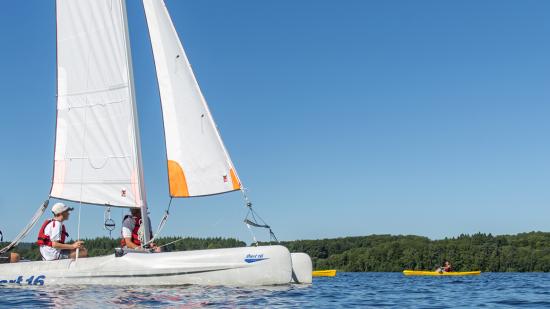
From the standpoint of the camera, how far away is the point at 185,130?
17609 millimetres

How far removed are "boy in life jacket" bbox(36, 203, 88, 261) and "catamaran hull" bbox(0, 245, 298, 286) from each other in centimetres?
85

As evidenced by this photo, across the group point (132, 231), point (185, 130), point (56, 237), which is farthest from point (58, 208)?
point (185, 130)

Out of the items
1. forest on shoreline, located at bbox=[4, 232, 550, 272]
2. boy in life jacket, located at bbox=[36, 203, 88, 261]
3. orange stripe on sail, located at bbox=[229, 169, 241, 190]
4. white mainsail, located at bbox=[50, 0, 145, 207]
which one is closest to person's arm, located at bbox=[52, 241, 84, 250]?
boy in life jacket, located at bbox=[36, 203, 88, 261]

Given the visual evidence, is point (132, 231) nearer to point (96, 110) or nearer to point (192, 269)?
point (192, 269)

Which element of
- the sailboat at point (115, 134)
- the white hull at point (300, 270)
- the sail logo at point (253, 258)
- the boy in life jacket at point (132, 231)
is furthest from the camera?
the boy in life jacket at point (132, 231)

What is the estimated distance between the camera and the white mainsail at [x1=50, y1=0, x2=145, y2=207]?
1833cm

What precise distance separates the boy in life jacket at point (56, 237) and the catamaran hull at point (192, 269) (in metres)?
0.85

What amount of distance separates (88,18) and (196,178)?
6045 mm

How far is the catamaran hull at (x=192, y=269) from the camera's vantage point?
15172mm

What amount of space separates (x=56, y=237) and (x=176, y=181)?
11.2 feet

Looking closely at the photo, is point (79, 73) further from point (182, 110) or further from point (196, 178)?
point (196, 178)

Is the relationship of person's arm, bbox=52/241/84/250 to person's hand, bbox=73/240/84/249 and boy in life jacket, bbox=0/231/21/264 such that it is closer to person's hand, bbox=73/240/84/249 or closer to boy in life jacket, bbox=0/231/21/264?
person's hand, bbox=73/240/84/249

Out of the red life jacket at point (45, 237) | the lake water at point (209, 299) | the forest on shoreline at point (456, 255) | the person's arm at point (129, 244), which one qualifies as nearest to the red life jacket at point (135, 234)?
the person's arm at point (129, 244)

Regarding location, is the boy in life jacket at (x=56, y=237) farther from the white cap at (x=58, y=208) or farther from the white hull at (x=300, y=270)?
the white hull at (x=300, y=270)
